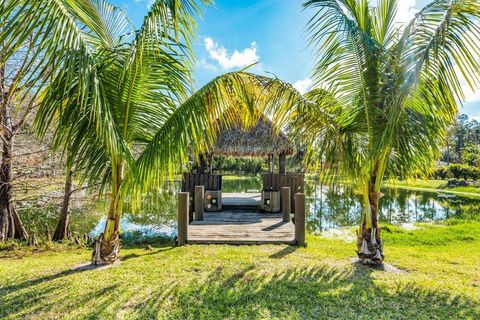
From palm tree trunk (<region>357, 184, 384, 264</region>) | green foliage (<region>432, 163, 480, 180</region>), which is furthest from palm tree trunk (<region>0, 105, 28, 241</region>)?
green foliage (<region>432, 163, 480, 180</region>)

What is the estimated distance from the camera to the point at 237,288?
11.1 feet

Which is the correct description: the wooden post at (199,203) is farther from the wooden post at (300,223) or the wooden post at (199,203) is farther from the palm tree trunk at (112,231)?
the palm tree trunk at (112,231)

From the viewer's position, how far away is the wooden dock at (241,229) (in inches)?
240

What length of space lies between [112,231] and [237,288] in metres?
2.13

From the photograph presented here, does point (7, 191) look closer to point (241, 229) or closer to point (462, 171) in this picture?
point (241, 229)

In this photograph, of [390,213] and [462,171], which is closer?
[390,213]

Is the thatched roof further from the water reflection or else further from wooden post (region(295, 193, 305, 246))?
wooden post (region(295, 193, 305, 246))

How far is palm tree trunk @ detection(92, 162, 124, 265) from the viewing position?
3.95 m

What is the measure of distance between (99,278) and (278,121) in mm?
3424

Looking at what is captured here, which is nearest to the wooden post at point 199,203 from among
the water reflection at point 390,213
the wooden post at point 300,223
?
the wooden post at point 300,223

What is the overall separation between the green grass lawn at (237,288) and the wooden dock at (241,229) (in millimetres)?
1029

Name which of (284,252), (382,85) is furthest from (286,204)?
(382,85)

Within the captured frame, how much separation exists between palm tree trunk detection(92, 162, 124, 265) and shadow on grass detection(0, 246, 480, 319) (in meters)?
0.32

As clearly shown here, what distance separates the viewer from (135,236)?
8.59 meters
